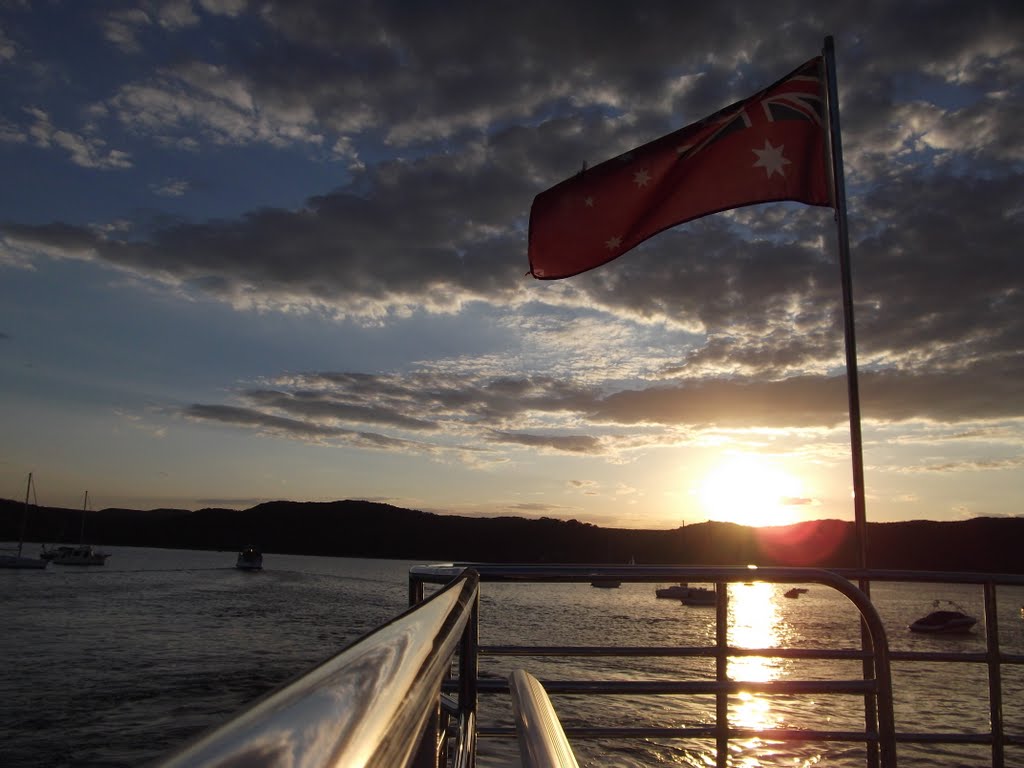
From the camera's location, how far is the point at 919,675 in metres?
43.3

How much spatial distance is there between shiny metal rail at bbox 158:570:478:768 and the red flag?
5.78 meters

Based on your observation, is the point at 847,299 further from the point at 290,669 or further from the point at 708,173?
the point at 290,669

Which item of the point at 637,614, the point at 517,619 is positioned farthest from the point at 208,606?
the point at 637,614

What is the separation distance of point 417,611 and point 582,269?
19.7 ft

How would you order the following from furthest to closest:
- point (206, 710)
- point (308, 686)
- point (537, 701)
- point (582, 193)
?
1. point (206, 710)
2. point (582, 193)
3. point (537, 701)
4. point (308, 686)

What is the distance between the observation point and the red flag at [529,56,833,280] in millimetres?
6055

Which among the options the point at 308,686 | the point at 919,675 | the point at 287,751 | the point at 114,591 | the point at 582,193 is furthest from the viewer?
the point at 114,591

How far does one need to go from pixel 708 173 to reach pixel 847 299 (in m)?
1.79

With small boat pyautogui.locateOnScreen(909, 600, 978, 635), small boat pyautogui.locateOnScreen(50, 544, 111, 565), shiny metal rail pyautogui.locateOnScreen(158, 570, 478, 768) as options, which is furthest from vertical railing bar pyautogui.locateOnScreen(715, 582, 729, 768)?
small boat pyautogui.locateOnScreen(50, 544, 111, 565)

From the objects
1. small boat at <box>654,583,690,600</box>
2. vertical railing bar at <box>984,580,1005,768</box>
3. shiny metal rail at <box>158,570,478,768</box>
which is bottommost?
small boat at <box>654,583,690,600</box>

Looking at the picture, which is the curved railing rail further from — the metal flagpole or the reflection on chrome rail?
the metal flagpole

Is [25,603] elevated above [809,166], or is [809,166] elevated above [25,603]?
[809,166]

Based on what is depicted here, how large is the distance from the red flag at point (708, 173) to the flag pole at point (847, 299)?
15cm

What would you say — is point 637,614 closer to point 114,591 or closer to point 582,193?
point 114,591
